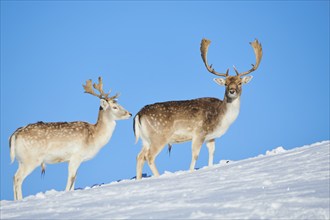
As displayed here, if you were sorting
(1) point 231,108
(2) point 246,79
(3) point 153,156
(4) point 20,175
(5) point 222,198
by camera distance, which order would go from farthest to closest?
1. (2) point 246,79
2. (1) point 231,108
3. (4) point 20,175
4. (3) point 153,156
5. (5) point 222,198

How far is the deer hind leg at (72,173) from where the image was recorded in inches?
484

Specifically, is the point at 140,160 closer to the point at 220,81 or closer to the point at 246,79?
the point at 220,81

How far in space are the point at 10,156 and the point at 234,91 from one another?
5.40m

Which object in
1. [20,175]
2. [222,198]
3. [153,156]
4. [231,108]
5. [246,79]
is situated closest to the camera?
[222,198]

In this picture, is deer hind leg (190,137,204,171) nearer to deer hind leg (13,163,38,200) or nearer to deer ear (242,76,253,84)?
deer ear (242,76,253,84)

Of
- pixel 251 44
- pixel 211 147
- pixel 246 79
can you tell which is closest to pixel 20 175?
pixel 211 147

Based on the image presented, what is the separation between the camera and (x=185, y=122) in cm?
1214

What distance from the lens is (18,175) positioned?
39.4 ft

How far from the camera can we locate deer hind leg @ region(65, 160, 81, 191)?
12.3 m

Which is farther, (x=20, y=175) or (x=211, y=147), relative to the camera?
(x=211, y=147)

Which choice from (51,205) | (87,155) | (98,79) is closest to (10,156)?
(87,155)

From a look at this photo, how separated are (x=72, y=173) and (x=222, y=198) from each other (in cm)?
697

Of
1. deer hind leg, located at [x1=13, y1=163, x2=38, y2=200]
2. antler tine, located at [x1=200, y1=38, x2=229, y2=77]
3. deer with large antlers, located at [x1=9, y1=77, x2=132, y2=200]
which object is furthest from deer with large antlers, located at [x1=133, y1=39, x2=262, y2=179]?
deer hind leg, located at [x1=13, y1=163, x2=38, y2=200]

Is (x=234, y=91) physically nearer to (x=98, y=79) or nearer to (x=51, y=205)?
(x=98, y=79)
